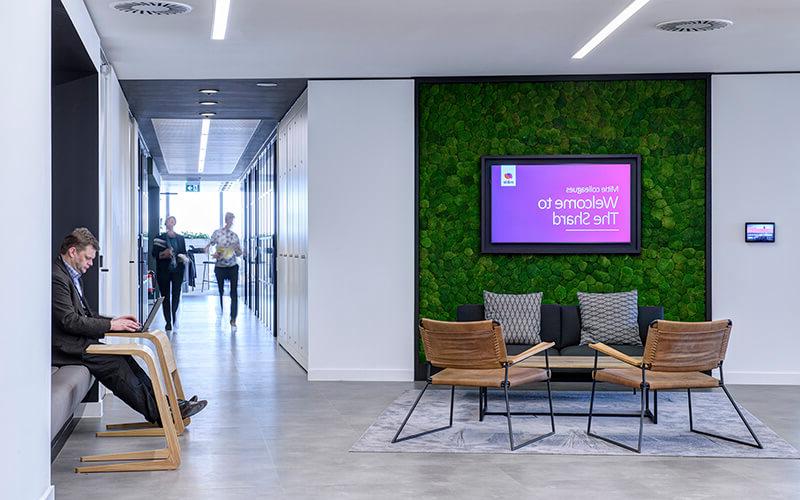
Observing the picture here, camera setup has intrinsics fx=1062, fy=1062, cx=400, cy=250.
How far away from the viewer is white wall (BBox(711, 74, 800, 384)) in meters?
9.27

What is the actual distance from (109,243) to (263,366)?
116 inches

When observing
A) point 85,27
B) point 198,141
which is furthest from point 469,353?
point 198,141

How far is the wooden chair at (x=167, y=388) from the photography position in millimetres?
6164

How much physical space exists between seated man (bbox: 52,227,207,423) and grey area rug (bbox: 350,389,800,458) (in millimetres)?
1339

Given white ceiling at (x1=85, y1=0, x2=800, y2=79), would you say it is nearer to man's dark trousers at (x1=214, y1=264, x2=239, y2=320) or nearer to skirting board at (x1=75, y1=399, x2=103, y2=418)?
skirting board at (x1=75, y1=399, x2=103, y2=418)

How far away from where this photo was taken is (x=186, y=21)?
7.20m

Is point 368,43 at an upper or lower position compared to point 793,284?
upper

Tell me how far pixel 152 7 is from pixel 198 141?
30.6ft

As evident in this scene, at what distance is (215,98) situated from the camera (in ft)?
34.2

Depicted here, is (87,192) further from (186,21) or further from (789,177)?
(789,177)

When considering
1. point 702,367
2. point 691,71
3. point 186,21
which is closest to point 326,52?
point 186,21

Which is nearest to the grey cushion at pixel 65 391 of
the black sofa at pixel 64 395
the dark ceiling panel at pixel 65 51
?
the black sofa at pixel 64 395

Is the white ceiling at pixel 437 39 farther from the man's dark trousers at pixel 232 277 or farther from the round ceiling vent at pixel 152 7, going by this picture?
the man's dark trousers at pixel 232 277
